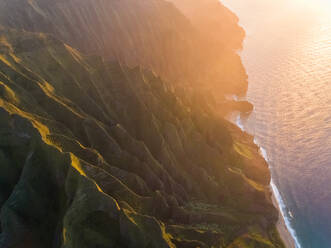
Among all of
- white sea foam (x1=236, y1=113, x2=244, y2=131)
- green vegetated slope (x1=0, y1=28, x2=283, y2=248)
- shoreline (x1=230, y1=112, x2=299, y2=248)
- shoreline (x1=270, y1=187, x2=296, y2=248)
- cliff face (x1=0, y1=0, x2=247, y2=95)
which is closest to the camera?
green vegetated slope (x1=0, y1=28, x2=283, y2=248)

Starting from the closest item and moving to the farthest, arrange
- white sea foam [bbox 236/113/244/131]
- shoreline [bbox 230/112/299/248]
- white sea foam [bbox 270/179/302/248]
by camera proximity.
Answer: shoreline [bbox 230/112/299/248] → white sea foam [bbox 270/179/302/248] → white sea foam [bbox 236/113/244/131]

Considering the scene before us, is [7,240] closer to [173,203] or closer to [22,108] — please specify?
[22,108]

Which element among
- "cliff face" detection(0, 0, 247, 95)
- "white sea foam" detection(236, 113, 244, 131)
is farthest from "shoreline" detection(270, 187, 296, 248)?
"cliff face" detection(0, 0, 247, 95)

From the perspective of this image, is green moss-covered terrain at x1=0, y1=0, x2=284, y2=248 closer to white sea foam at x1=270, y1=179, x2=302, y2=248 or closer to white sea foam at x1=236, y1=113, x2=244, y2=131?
white sea foam at x1=270, y1=179, x2=302, y2=248

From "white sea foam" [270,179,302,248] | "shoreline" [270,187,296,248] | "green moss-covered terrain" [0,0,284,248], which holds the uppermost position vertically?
"green moss-covered terrain" [0,0,284,248]

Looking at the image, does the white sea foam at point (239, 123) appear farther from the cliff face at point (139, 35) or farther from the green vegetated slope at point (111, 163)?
the cliff face at point (139, 35)

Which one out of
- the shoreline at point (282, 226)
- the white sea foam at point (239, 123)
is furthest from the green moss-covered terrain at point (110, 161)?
the white sea foam at point (239, 123)

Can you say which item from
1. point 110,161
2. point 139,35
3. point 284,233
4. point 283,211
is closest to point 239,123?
point 283,211

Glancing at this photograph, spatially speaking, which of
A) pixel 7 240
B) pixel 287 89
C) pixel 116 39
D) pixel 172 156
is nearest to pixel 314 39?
pixel 287 89
